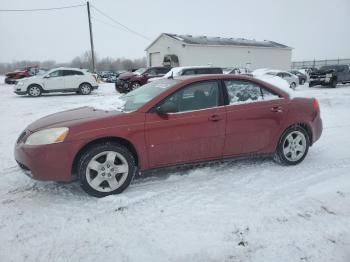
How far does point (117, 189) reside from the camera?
4.01 meters

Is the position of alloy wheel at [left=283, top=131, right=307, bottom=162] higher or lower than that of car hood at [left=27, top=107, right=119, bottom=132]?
lower

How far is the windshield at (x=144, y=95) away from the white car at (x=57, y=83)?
13720 millimetres

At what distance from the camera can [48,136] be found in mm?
3787

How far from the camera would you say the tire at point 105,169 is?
12.5 ft

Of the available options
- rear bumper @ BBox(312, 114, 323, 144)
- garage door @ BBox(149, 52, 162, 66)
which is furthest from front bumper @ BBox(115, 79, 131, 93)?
garage door @ BBox(149, 52, 162, 66)

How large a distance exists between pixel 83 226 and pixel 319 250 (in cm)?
234

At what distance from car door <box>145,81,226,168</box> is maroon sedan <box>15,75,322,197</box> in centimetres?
1

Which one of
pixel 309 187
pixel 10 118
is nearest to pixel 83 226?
pixel 309 187

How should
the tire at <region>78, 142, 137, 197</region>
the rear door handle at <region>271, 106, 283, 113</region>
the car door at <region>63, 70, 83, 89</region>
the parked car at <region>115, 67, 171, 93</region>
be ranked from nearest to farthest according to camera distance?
the tire at <region>78, 142, 137, 197</region> < the rear door handle at <region>271, 106, 283, 113</region> < the car door at <region>63, 70, 83, 89</region> < the parked car at <region>115, 67, 171, 93</region>

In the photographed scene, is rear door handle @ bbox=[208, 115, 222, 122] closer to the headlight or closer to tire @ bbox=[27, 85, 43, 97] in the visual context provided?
the headlight

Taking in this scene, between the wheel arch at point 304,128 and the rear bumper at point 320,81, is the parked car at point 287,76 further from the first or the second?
the wheel arch at point 304,128

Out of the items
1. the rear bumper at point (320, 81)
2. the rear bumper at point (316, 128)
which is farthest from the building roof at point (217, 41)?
the rear bumper at point (316, 128)

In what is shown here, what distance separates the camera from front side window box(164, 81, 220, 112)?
4.28 m

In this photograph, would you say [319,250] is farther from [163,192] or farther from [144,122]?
[144,122]
